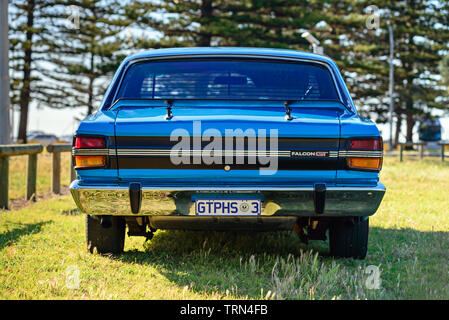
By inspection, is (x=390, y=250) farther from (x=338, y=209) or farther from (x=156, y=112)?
(x=156, y=112)

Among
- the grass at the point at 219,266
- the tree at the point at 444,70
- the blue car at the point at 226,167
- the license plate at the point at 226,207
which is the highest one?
the tree at the point at 444,70

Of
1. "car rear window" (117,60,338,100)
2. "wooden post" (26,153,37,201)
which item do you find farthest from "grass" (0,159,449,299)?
"wooden post" (26,153,37,201)

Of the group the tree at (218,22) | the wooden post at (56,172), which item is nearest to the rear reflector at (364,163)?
the wooden post at (56,172)

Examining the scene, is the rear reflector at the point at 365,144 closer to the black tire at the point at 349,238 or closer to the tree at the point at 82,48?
the black tire at the point at 349,238

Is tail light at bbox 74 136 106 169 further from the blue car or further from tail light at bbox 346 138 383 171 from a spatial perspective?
tail light at bbox 346 138 383 171

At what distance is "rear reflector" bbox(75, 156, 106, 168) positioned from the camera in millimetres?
3533

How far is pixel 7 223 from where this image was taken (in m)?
6.07

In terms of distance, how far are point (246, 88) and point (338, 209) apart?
1.31 meters

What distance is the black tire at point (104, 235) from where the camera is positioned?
4.17 m

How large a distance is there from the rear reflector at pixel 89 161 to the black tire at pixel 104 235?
0.71 metres

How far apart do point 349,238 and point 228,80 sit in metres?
1.65

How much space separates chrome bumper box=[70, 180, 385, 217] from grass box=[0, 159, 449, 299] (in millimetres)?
452

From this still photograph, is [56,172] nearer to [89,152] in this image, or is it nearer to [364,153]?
[89,152]
